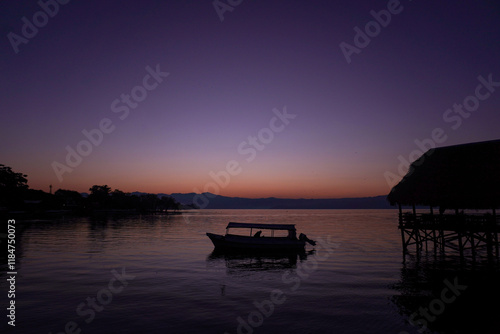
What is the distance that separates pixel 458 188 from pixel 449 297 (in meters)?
13.1

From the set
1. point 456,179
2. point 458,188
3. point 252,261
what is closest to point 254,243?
point 252,261

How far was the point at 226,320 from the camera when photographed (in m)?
15.2

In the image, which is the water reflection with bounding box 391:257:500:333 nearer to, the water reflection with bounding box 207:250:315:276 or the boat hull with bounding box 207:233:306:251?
the water reflection with bounding box 207:250:315:276

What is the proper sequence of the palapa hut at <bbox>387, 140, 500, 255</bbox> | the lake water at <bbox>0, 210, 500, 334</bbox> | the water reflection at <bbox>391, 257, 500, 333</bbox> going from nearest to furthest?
the water reflection at <bbox>391, 257, 500, 333</bbox> < the lake water at <bbox>0, 210, 500, 334</bbox> < the palapa hut at <bbox>387, 140, 500, 255</bbox>

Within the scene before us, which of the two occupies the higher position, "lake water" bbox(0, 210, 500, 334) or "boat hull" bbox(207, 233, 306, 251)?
"boat hull" bbox(207, 233, 306, 251)

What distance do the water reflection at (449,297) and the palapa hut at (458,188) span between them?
11.9ft

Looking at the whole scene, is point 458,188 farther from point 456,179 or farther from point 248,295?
point 248,295

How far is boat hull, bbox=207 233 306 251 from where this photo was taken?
37.7 meters

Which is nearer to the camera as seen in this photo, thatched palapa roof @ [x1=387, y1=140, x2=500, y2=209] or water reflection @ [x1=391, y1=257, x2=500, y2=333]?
water reflection @ [x1=391, y1=257, x2=500, y2=333]

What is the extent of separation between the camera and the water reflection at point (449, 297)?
14430mm

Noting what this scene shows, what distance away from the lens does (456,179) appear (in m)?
29.2

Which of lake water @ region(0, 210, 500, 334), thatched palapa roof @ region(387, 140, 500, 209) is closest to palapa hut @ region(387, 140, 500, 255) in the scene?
thatched palapa roof @ region(387, 140, 500, 209)

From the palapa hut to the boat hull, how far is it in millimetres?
12104

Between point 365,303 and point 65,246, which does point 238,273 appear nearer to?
point 365,303
